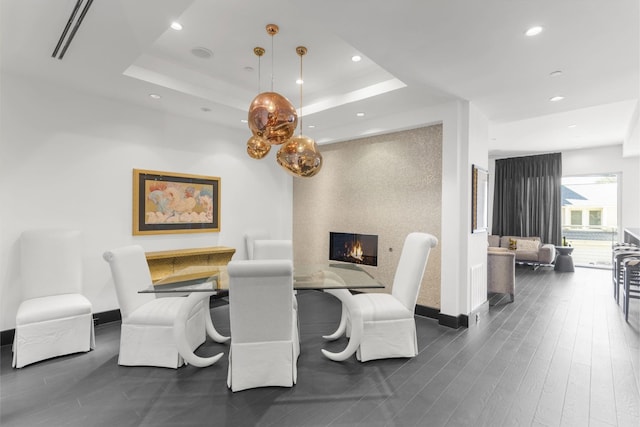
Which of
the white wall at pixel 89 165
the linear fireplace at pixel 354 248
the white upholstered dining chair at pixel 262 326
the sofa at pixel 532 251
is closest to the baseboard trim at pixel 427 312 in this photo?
the linear fireplace at pixel 354 248

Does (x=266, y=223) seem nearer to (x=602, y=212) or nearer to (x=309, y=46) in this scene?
(x=309, y=46)

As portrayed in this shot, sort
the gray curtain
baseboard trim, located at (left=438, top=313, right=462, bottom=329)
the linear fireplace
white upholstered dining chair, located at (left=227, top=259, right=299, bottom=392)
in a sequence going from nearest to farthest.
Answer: white upholstered dining chair, located at (left=227, top=259, right=299, bottom=392), baseboard trim, located at (left=438, top=313, right=462, bottom=329), the linear fireplace, the gray curtain

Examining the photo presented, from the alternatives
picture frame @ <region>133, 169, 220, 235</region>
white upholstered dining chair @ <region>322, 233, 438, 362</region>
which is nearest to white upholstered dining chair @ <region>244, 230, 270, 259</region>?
picture frame @ <region>133, 169, 220, 235</region>

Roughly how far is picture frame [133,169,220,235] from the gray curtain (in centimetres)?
769

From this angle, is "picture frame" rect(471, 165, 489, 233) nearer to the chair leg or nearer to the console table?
the chair leg

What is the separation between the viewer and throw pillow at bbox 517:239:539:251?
24.3 ft

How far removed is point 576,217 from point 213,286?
9.38m

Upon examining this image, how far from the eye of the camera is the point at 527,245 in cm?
751

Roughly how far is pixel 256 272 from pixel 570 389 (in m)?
2.53

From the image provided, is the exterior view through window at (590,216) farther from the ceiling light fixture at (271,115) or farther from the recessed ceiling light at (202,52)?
the recessed ceiling light at (202,52)

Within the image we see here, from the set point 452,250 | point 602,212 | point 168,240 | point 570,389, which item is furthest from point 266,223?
point 602,212

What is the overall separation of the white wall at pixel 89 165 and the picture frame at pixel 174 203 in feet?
0.33

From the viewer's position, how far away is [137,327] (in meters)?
2.66

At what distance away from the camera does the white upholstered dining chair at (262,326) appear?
7.04 feet
